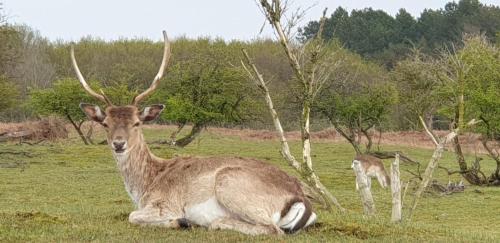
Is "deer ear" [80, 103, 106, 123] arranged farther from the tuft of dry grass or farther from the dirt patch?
the dirt patch

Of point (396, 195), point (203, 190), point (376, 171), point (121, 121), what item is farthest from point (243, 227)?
point (376, 171)

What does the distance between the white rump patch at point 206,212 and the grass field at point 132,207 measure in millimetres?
300

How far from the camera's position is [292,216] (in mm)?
9250

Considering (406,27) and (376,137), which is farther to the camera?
(406,27)

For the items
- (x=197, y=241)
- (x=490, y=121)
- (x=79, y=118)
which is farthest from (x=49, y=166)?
(x=197, y=241)

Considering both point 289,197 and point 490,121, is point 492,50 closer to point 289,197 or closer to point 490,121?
point 490,121

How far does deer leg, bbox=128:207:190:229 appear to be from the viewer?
9430mm

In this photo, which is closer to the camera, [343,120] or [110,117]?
[110,117]

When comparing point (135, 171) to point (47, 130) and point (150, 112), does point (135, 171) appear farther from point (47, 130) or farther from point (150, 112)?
point (47, 130)

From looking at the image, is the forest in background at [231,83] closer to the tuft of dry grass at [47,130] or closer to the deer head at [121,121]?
the tuft of dry grass at [47,130]

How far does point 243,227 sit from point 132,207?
25.4 feet

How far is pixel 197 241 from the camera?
8.39 m

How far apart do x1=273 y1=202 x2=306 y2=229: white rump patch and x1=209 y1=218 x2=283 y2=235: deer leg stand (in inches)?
8.2

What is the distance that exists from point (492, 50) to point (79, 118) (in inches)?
833
